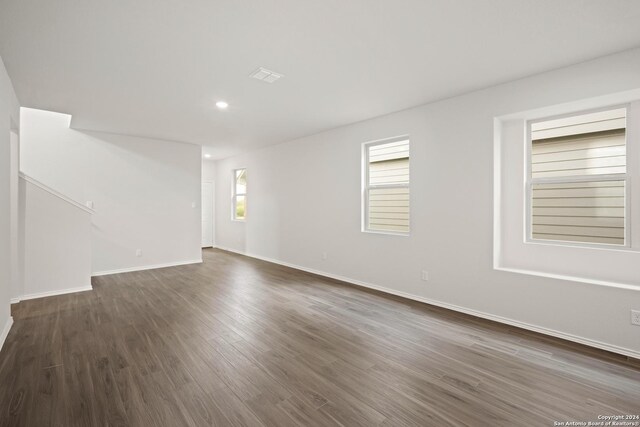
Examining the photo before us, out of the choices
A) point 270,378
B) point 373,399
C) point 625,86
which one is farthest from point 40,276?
point 625,86

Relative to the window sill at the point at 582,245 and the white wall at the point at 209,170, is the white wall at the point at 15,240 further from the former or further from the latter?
the window sill at the point at 582,245

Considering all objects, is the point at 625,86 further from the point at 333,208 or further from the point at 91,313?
the point at 91,313

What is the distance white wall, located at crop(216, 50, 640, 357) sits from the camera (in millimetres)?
2684

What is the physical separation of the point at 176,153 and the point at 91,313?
3.63 m

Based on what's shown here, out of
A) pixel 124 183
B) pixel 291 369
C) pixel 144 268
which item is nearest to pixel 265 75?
pixel 291 369

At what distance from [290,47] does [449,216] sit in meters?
2.58

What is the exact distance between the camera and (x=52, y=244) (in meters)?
4.12

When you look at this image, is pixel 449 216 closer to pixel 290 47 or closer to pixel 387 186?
pixel 387 186

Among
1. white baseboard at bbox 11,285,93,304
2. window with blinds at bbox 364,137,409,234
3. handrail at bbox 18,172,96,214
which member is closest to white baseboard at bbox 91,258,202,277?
white baseboard at bbox 11,285,93,304

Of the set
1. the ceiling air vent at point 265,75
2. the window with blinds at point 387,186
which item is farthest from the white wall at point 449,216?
the ceiling air vent at point 265,75

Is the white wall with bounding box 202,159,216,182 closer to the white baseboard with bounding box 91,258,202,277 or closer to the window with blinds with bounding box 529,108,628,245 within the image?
the white baseboard with bounding box 91,258,202,277

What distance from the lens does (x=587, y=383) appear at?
2.13 m

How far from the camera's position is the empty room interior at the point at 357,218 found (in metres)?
2.00

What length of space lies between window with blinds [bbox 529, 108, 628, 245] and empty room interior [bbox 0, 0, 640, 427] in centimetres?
2
